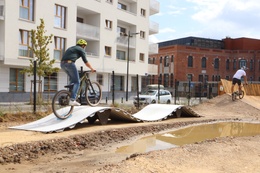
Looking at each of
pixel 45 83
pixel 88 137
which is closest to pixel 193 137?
pixel 88 137

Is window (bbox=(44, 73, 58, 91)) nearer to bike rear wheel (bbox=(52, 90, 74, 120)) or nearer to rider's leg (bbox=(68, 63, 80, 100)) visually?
bike rear wheel (bbox=(52, 90, 74, 120))

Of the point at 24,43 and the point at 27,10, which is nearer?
the point at 24,43

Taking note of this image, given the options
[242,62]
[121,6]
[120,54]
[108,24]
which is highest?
[121,6]

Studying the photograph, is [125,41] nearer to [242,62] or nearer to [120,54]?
[120,54]

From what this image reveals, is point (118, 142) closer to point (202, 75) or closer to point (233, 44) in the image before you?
point (202, 75)

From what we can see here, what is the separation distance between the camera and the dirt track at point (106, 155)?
19.5ft

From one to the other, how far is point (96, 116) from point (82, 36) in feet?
77.2

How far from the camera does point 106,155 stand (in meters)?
7.63

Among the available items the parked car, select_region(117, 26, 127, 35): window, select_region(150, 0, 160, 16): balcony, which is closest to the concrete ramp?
the parked car

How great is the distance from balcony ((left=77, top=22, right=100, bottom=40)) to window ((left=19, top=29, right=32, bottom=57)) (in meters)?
6.70

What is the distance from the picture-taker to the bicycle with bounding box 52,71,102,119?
9.33 m

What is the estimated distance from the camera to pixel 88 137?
897 centimetres

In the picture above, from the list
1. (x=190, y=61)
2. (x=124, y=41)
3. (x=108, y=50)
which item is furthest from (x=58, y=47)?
(x=190, y=61)

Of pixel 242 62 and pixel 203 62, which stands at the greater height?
pixel 242 62
